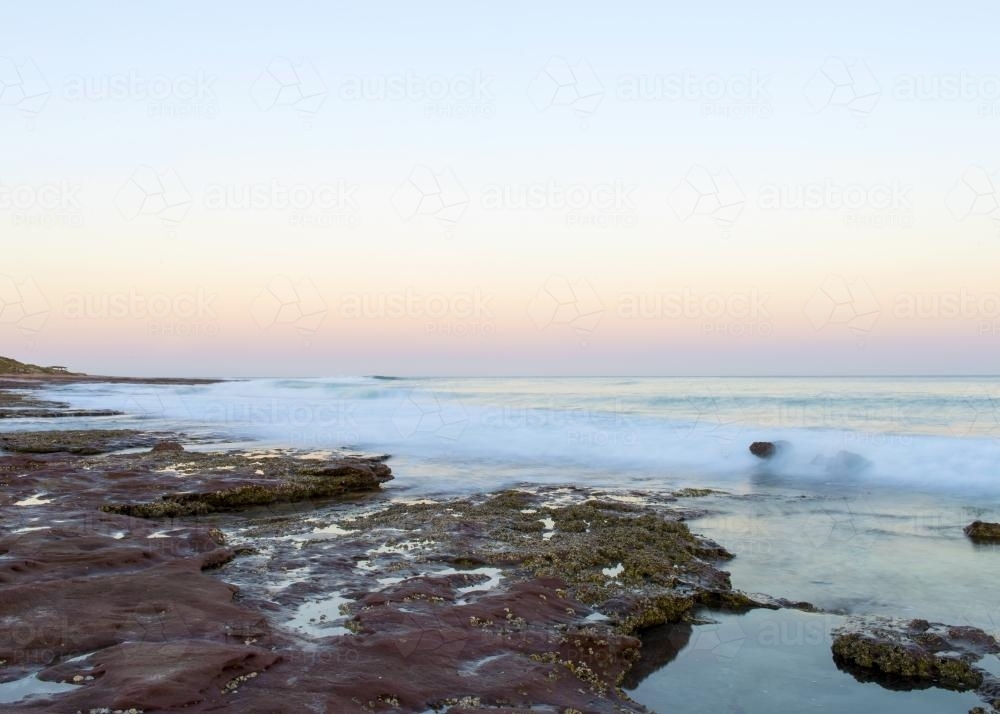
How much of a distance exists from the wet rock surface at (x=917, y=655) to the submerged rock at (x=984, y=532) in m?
4.94

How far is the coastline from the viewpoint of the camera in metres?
4.83

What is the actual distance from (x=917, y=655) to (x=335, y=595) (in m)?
5.53

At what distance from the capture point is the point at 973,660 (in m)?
5.85

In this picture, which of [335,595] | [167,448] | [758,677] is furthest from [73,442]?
[758,677]

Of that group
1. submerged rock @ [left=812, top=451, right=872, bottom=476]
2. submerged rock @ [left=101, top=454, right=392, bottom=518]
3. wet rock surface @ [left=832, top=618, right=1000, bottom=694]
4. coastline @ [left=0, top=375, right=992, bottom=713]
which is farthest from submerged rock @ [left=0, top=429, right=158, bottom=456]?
submerged rock @ [left=812, top=451, right=872, bottom=476]

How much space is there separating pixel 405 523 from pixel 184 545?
328 centimetres

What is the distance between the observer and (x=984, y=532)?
1055 centimetres

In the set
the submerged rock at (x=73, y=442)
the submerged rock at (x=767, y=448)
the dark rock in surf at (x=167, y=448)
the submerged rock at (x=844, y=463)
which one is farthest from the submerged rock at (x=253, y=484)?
the submerged rock at (x=844, y=463)

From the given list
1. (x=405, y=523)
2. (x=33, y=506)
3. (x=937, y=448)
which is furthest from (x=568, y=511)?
(x=937, y=448)

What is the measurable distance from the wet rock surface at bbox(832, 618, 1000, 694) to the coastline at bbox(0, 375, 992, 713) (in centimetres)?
107

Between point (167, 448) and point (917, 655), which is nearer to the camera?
point (917, 655)

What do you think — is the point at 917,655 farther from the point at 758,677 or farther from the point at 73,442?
the point at 73,442

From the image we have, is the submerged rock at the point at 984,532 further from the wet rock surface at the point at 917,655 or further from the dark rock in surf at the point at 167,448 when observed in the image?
the dark rock in surf at the point at 167,448

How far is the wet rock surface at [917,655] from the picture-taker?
5.57 m
